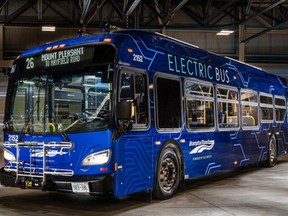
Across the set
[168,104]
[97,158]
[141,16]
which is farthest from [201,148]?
[141,16]

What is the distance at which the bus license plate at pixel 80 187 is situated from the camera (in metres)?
6.86

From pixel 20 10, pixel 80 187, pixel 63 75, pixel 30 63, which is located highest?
pixel 20 10

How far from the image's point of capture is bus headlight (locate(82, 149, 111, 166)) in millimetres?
6898

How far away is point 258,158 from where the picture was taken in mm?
12961

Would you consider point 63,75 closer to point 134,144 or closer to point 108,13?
point 134,144

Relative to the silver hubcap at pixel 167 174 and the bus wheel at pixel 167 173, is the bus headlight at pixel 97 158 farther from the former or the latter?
the silver hubcap at pixel 167 174

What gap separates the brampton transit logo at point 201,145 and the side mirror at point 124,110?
8.58 ft

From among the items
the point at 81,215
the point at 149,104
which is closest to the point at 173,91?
the point at 149,104

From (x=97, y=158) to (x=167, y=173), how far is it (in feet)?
6.72

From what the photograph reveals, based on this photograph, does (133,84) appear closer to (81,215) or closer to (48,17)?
(81,215)

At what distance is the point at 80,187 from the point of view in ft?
22.7

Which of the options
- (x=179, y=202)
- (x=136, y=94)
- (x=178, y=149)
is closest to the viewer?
(x=136, y=94)

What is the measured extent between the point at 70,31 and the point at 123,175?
1881cm

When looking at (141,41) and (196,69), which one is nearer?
(141,41)
